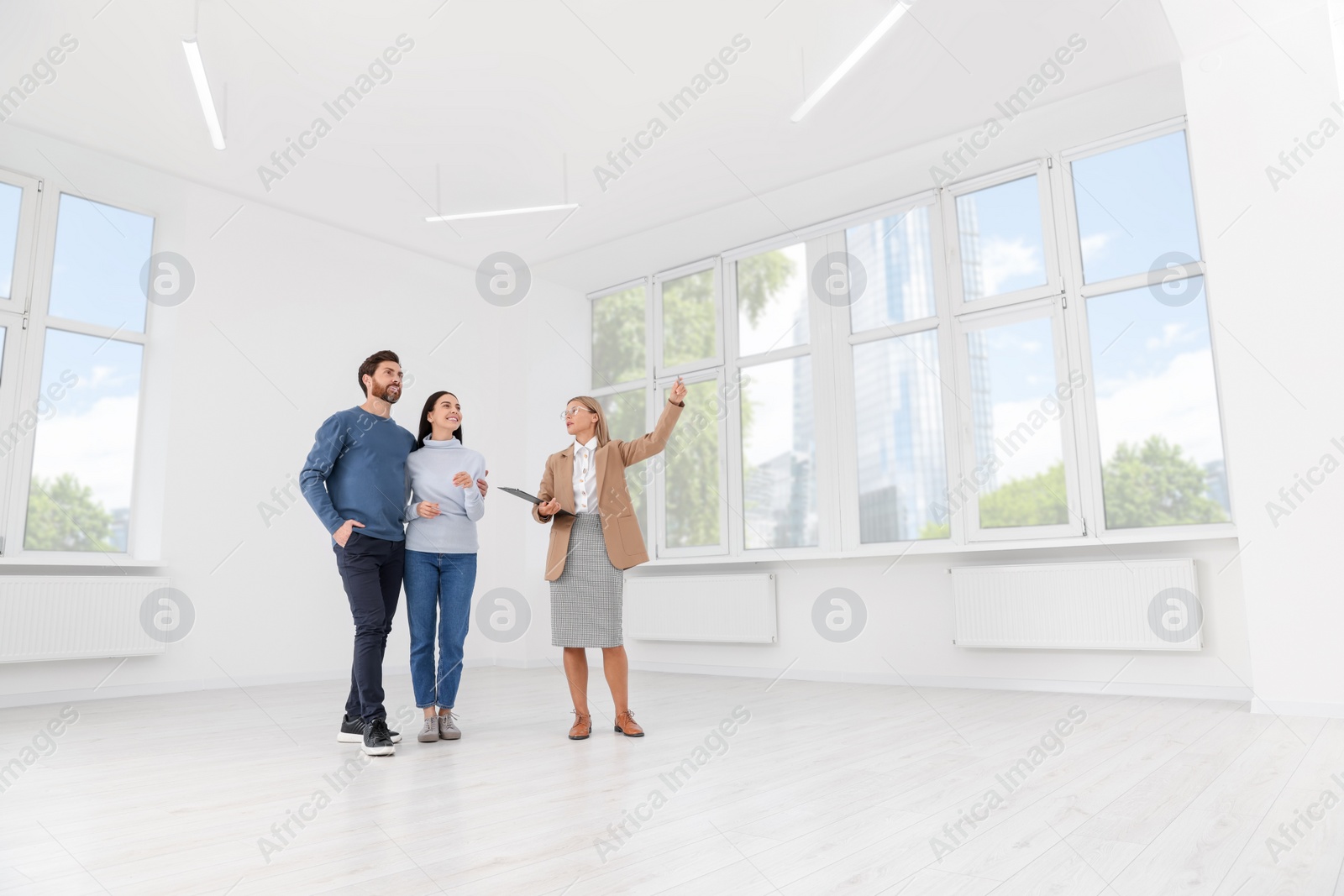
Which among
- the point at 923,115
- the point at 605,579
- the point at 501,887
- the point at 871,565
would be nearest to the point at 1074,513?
the point at 871,565

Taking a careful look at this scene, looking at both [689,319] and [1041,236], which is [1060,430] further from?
[689,319]

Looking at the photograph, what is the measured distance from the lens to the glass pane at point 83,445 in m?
4.74

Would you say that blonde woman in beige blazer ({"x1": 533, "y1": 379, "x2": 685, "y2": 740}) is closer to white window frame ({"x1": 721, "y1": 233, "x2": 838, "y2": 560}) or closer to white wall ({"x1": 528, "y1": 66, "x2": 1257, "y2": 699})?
white wall ({"x1": 528, "y1": 66, "x2": 1257, "y2": 699})

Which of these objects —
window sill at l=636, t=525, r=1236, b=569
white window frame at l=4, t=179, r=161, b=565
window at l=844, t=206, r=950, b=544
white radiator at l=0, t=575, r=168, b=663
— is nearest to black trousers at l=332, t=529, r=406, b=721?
white radiator at l=0, t=575, r=168, b=663

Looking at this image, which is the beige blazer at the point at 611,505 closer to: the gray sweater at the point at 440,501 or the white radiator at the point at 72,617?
the gray sweater at the point at 440,501

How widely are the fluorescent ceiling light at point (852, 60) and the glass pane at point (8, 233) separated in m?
4.20

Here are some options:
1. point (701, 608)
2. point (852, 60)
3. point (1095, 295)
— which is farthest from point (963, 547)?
point (852, 60)

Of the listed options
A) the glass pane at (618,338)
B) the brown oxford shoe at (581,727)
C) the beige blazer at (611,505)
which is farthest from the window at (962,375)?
the brown oxford shoe at (581,727)

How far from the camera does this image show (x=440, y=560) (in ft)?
10.3

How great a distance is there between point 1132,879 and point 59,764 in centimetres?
297

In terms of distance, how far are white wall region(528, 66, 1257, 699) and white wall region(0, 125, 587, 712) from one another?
1.48m

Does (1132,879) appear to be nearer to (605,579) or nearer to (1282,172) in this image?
(605,579)

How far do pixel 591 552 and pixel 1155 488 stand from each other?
9.94 ft

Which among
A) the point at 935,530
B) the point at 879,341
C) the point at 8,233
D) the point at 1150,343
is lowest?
the point at 935,530
